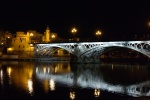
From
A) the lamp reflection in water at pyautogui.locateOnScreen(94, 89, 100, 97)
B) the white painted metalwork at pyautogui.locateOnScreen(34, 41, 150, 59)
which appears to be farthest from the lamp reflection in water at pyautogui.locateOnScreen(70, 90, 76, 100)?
the white painted metalwork at pyautogui.locateOnScreen(34, 41, 150, 59)

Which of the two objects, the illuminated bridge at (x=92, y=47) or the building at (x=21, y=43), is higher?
the building at (x=21, y=43)

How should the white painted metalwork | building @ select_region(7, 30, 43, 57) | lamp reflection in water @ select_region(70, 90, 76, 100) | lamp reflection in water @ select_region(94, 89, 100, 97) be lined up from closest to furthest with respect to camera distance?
lamp reflection in water @ select_region(70, 90, 76, 100)
lamp reflection in water @ select_region(94, 89, 100, 97)
the white painted metalwork
building @ select_region(7, 30, 43, 57)

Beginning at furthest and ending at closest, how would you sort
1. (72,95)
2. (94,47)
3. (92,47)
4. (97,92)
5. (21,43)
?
(21,43), (92,47), (94,47), (97,92), (72,95)

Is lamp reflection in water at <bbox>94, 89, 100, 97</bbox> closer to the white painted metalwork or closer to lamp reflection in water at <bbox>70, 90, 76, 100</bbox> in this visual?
lamp reflection in water at <bbox>70, 90, 76, 100</bbox>

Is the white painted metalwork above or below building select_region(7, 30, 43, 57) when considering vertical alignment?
below

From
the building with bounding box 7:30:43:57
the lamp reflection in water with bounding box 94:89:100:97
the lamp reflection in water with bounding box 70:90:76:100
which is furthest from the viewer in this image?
the building with bounding box 7:30:43:57

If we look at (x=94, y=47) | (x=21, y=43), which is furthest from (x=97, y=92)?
(x=21, y=43)

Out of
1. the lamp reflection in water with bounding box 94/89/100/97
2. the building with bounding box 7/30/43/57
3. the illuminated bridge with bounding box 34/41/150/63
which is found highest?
the building with bounding box 7/30/43/57

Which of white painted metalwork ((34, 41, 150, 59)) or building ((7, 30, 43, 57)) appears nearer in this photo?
white painted metalwork ((34, 41, 150, 59))

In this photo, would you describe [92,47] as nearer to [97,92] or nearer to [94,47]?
[94,47]

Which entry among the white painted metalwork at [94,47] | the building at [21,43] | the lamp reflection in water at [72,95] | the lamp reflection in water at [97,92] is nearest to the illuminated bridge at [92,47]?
the white painted metalwork at [94,47]

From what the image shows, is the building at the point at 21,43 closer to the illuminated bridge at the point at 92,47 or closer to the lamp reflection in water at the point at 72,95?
the illuminated bridge at the point at 92,47

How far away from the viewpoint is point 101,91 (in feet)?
121

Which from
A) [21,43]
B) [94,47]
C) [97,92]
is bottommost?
[97,92]
